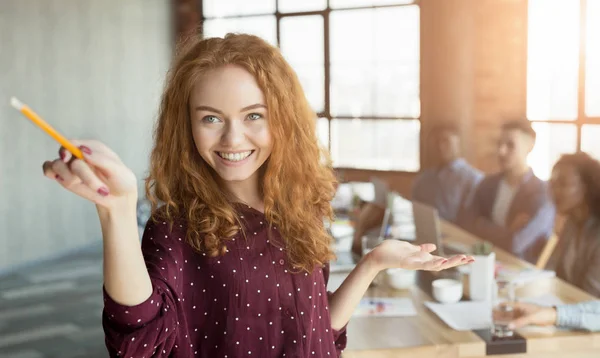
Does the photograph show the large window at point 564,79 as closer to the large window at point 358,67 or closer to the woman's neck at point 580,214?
the woman's neck at point 580,214

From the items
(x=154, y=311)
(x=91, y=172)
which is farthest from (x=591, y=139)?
(x=91, y=172)

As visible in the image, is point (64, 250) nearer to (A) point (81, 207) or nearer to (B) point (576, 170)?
(A) point (81, 207)

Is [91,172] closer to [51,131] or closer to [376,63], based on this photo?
[51,131]

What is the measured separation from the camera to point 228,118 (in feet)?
3.73

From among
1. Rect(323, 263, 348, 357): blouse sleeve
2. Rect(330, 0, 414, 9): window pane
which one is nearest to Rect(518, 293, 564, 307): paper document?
Rect(323, 263, 348, 357): blouse sleeve

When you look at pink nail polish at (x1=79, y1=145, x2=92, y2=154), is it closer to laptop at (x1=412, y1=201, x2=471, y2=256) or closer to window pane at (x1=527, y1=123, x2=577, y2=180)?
laptop at (x1=412, y1=201, x2=471, y2=256)

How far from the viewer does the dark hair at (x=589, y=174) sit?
2.88m

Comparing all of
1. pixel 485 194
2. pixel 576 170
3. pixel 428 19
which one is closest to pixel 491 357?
pixel 576 170

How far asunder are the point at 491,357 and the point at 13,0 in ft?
17.1

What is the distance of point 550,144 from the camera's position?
4.40 meters

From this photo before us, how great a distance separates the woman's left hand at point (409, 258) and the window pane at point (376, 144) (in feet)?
17.4

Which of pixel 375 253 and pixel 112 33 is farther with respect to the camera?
pixel 112 33

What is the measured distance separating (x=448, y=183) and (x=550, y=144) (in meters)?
0.77

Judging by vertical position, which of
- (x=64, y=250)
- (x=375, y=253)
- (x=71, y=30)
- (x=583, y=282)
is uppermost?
(x=71, y=30)
